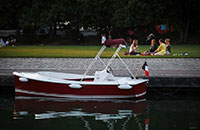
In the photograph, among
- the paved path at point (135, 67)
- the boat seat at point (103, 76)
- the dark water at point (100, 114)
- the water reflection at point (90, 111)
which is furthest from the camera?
the paved path at point (135, 67)

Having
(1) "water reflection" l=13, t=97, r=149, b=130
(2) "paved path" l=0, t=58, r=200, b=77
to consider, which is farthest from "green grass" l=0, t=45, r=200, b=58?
(1) "water reflection" l=13, t=97, r=149, b=130

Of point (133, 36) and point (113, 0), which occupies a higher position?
point (113, 0)

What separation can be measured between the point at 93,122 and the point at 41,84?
409 centimetres

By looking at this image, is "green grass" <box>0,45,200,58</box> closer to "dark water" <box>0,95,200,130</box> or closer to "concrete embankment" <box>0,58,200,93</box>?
"concrete embankment" <box>0,58,200,93</box>

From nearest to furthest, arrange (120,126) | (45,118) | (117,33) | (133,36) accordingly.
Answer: (120,126)
(45,118)
(133,36)
(117,33)

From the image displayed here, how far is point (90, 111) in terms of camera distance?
1723cm

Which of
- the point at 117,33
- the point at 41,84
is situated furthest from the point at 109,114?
the point at 117,33

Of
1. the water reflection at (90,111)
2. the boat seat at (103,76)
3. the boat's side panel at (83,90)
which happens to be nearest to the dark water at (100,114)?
the water reflection at (90,111)

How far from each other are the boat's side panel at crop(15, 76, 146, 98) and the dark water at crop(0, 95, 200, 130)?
25 centimetres

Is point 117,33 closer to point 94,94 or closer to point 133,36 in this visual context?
point 133,36

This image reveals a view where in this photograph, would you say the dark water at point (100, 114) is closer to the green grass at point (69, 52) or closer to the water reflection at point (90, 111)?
the water reflection at point (90, 111)

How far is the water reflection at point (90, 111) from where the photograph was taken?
15.5m

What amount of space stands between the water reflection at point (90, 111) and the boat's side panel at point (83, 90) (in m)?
0.24

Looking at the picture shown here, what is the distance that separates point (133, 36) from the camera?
53625mm
